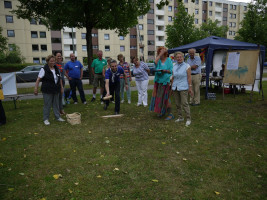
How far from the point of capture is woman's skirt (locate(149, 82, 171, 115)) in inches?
252

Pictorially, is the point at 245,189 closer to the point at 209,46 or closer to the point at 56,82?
the point at 56,82

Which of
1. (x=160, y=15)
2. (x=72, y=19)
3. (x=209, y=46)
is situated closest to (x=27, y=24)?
(x=160, y=15)

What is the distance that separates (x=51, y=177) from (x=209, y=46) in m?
8.66

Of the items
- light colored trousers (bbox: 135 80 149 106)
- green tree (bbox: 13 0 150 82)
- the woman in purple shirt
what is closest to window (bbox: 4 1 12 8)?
green tree (bbox: 13 0 150 82)

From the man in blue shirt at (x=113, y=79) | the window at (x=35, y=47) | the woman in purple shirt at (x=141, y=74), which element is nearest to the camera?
the man in blue shirt at (x=113, y=79)

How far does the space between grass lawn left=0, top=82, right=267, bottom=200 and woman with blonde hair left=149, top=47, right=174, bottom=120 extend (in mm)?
480

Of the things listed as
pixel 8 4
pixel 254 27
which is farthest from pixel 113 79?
pixel 8 4

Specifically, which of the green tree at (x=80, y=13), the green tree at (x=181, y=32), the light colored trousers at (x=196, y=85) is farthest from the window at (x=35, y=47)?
the light colored trousers at (x=196, y=85)

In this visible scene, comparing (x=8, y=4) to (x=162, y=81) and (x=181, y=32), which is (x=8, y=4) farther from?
(x=162, y=81)

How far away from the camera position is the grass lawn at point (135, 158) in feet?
10.1

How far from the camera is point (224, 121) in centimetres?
645

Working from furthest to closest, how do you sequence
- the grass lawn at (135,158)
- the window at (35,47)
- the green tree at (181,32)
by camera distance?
the window at (35,47) < the green tree at (181,32) < the grass lawn at (135,158)

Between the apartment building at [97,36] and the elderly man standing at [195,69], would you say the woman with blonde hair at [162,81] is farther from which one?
the apartment building at [97,36]

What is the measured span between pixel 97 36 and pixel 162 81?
44442 mm
